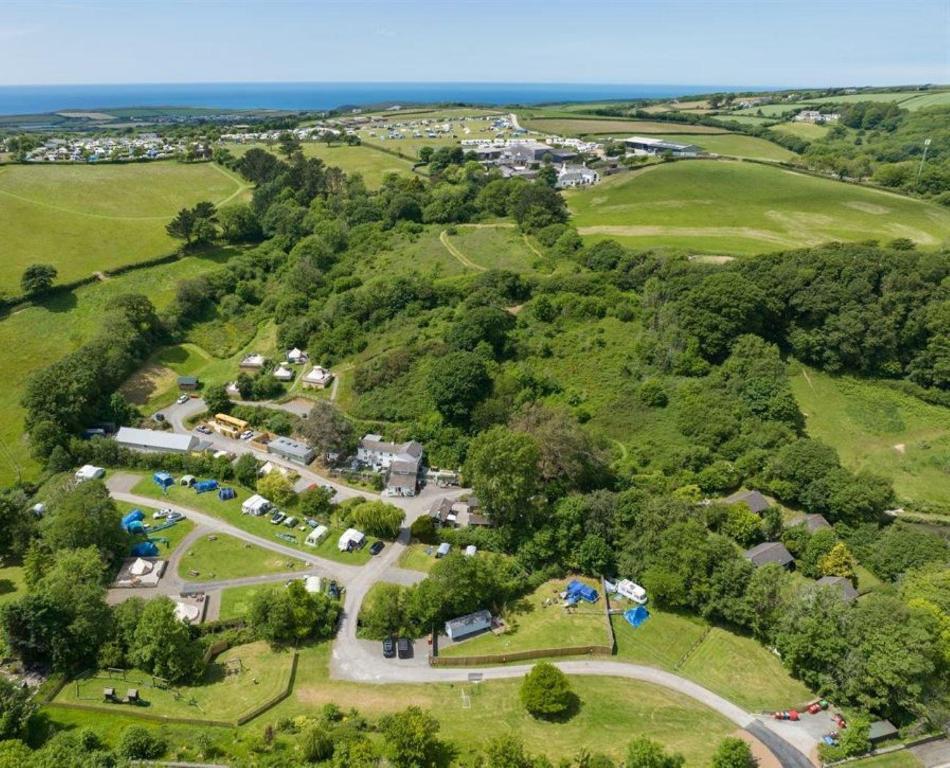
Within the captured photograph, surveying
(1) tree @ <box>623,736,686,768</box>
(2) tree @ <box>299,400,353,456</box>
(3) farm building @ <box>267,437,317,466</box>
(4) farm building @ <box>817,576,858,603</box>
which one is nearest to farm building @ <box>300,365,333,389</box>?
(3) farm building @ <box>267,437,317,466</box>

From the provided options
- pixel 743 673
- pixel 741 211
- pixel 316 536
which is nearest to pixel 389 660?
pixel 316 536

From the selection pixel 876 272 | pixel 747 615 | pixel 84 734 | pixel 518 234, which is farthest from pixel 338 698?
pixel 518 234

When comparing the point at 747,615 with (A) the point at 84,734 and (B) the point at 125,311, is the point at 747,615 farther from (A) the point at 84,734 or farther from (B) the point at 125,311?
(B) the point at 125,311

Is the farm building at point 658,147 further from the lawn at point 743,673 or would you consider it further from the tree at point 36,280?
the tree at point 36,280

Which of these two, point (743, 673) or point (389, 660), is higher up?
point (743, 673)

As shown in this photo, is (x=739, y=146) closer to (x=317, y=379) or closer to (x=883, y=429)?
(x=883, y=429)

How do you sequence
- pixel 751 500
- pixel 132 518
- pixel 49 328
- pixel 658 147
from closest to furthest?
pixel 751 500, pixel 132 518, pixel 49 328, pixel 658 147

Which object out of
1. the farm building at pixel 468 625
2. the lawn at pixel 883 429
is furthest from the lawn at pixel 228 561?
the lawn at pixel 883 429
